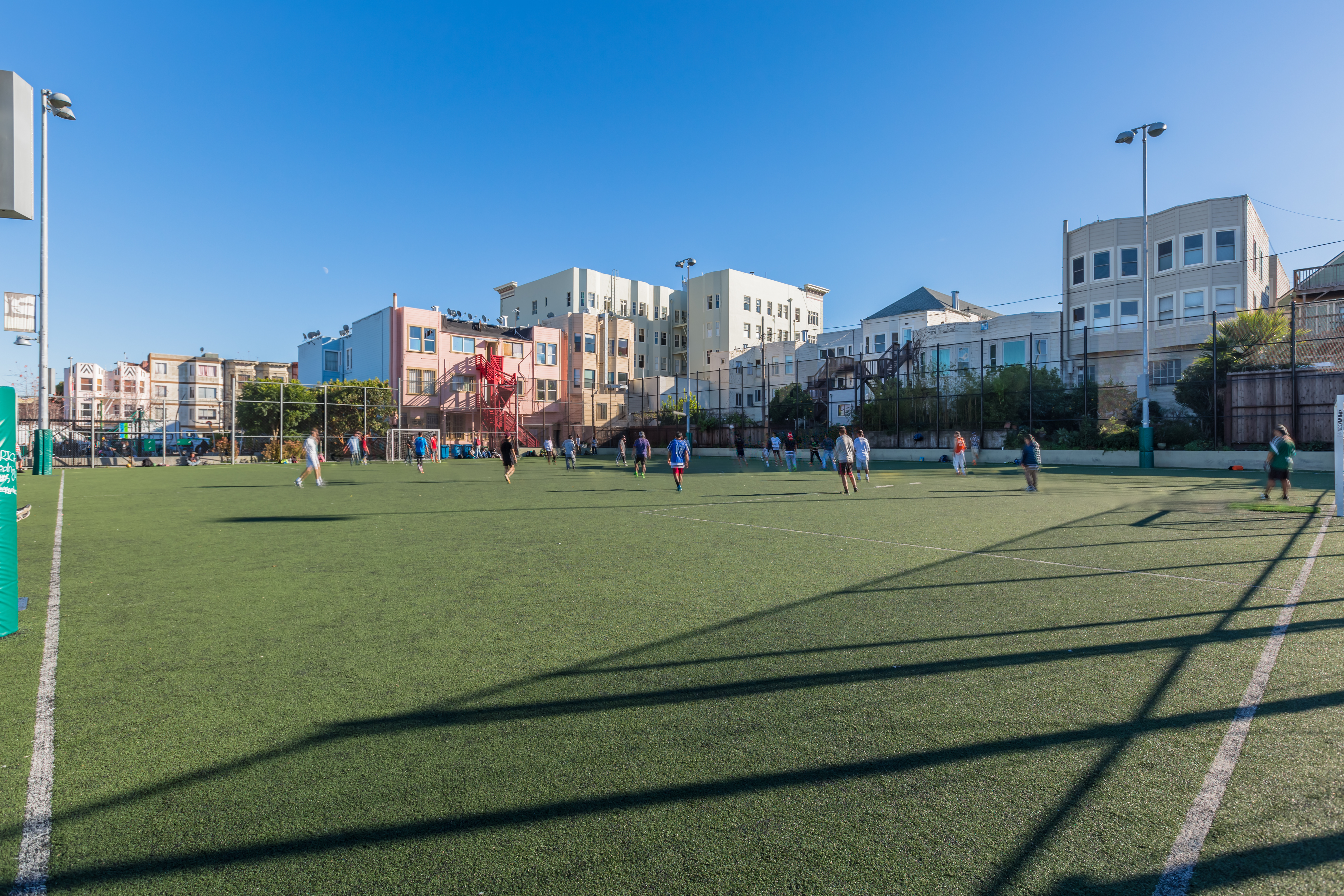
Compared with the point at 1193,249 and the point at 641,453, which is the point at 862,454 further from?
the point at 1193,249

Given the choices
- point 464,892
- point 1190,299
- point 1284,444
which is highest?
point 1190,299

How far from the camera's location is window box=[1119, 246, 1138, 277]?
41.9 meters

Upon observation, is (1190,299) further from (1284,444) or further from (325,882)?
(325,882)

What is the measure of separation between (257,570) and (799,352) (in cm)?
5966

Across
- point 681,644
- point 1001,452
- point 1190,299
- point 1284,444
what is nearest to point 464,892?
point 681,644

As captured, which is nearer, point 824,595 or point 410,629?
point 410,629

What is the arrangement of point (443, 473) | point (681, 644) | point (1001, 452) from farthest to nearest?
point (1001, 452) < point (443, 473) < point (681, 644)

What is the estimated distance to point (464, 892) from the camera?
2592 millimetres

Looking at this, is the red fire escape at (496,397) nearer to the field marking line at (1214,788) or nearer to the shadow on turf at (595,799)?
the field marking line at (1214,788)

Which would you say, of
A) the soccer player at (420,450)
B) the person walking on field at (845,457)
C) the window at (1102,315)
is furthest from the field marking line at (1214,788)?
the window at (1102,315)

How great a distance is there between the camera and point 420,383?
54.7 m

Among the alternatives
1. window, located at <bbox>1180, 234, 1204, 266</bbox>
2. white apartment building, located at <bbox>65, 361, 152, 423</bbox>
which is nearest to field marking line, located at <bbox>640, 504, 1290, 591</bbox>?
window, located at <bbox>1180, 234, 1204, 266</bbox>

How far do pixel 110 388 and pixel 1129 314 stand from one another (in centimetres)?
11501

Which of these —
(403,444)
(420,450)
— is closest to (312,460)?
(420,450)
